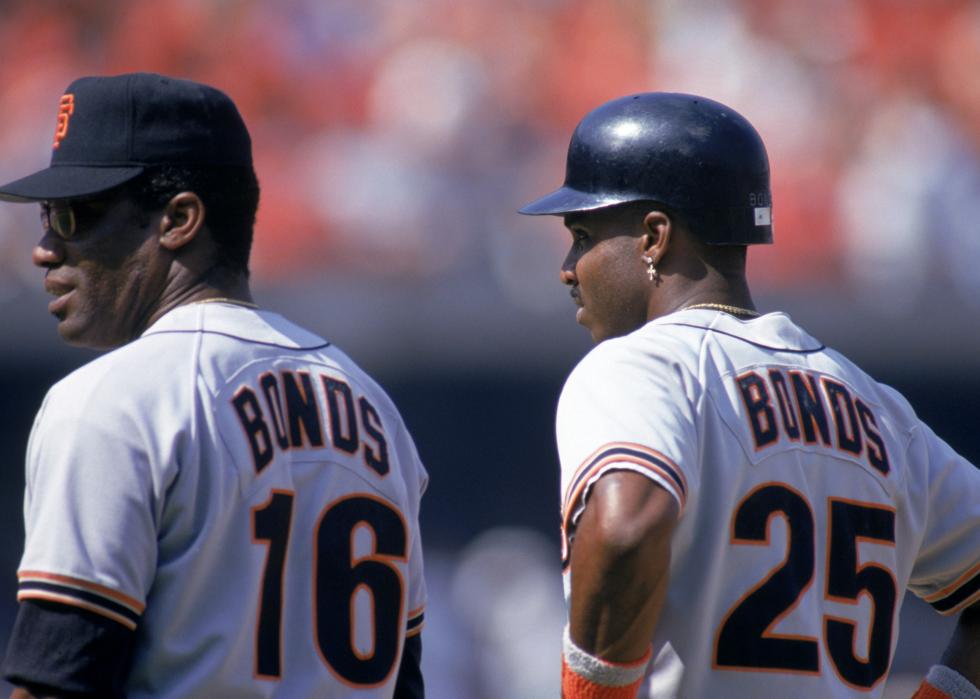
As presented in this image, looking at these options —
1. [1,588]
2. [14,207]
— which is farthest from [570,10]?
[1,588]

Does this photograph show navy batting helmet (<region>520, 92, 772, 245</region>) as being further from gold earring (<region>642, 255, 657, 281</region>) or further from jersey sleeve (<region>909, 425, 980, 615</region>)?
jersey sleeve (<region>909, 425, 980, 615</region>)

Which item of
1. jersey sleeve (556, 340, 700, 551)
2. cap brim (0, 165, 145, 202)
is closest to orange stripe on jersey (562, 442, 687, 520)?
jersey sleeve (556, 340, 700, 551)

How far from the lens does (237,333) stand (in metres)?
2.14

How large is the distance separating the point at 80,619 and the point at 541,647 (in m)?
5.19

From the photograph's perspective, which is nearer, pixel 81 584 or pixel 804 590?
pixel 81 584

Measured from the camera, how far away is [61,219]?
2.23 meters

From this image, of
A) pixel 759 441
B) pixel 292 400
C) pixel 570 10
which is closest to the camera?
pixel 292 400

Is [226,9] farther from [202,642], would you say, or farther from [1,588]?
[202,642]

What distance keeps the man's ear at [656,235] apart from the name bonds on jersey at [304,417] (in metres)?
0.63

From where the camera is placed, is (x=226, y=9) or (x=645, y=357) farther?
(x=226, y=9)

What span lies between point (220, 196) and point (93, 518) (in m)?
0.60

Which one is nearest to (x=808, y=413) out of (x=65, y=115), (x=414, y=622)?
(x=414, y=622)

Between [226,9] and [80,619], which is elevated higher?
[226,9]

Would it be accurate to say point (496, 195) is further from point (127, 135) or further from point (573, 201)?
point (127, 135)
